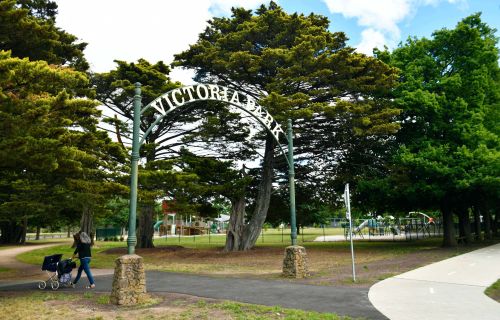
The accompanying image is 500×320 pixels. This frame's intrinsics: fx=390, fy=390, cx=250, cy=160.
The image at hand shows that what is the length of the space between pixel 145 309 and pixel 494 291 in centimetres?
783

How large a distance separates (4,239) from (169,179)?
35401 mm

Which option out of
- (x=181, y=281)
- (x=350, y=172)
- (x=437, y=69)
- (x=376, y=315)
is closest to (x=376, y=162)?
(x=350, y=172)

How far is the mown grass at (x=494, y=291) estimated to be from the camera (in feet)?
27.4

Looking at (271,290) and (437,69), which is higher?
(437,69)

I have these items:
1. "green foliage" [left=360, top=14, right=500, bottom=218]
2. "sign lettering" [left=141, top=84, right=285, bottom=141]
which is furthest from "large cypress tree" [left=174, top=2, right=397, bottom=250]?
"sign lettering" [left=141, top=84, right=285, bottom=141]

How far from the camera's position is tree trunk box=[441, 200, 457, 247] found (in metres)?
24.5

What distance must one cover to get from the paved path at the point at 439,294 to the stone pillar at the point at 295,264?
2336 millimetres

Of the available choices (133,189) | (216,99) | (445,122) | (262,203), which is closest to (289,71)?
(262,203)

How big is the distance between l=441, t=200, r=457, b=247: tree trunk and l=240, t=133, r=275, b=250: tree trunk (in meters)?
11.5

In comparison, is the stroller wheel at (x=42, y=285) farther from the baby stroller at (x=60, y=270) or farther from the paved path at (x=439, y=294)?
the paved path at (x=439, y=294)

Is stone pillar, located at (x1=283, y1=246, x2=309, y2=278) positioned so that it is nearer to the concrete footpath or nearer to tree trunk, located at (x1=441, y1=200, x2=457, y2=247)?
the concrete footpath

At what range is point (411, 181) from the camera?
22.2m

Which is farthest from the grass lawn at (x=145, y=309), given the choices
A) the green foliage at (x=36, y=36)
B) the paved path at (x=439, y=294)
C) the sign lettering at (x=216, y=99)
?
the green foliage at (x=36, y=36)

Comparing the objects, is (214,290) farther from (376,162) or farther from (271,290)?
(376,162)
